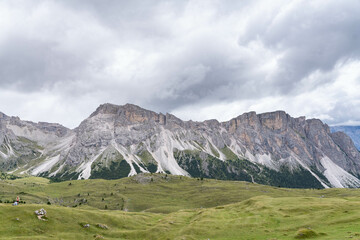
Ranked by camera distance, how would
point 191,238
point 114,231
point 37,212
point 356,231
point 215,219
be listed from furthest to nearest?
point 215,219 → point 114,231 → point 37,212 → point 191,238 → point 356,231

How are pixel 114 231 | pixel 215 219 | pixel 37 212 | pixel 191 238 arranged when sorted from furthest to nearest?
pixel 215 219, pixel 114 231, pixel 37 212, pixel 191 238

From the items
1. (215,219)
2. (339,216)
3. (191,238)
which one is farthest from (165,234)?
Answer: (339,216)

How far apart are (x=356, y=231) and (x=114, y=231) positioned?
59736mm

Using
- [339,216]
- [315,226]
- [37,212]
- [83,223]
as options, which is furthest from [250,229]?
[37,212]

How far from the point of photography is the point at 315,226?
61562mm

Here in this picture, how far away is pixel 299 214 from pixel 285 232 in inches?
711

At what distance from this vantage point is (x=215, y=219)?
82.6 meters

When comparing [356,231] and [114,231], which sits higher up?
[356,231]

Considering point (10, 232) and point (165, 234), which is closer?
point (10, 232)

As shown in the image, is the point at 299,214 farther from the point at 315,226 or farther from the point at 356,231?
the point at 356,231

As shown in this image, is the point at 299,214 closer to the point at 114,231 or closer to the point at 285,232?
the point at 285,232

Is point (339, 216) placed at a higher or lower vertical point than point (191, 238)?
higher

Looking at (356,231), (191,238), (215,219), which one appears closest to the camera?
(356,231)

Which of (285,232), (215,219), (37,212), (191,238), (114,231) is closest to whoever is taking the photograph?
(285,232)
